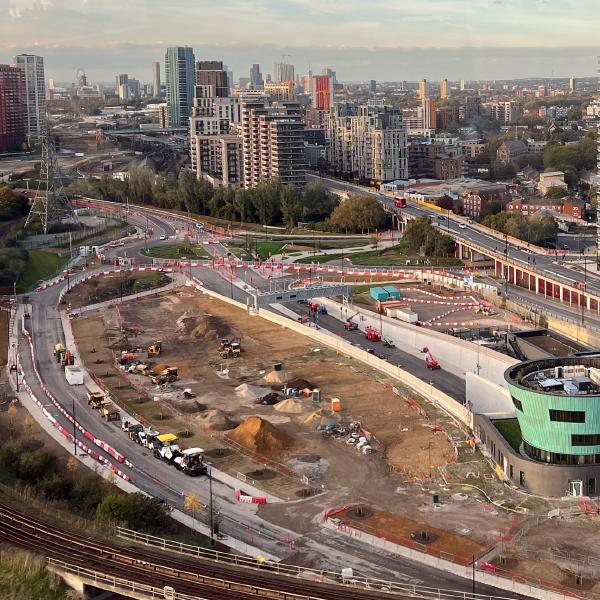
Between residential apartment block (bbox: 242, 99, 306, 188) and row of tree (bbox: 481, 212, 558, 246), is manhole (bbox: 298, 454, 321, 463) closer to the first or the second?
row of tree (bbox: 481, 212, 558, 246)

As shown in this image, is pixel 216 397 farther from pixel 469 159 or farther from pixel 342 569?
pixel 469 159

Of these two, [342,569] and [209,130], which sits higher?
[209,130]

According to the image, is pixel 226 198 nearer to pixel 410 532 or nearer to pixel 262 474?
pixel 262 474

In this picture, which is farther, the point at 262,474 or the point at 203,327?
the point at 203,327

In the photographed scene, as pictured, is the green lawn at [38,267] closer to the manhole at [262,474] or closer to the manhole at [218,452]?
the manhole at [218,452]

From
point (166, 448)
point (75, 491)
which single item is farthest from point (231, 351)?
point (75, 491)

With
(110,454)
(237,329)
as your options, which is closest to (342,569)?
(110,454)
